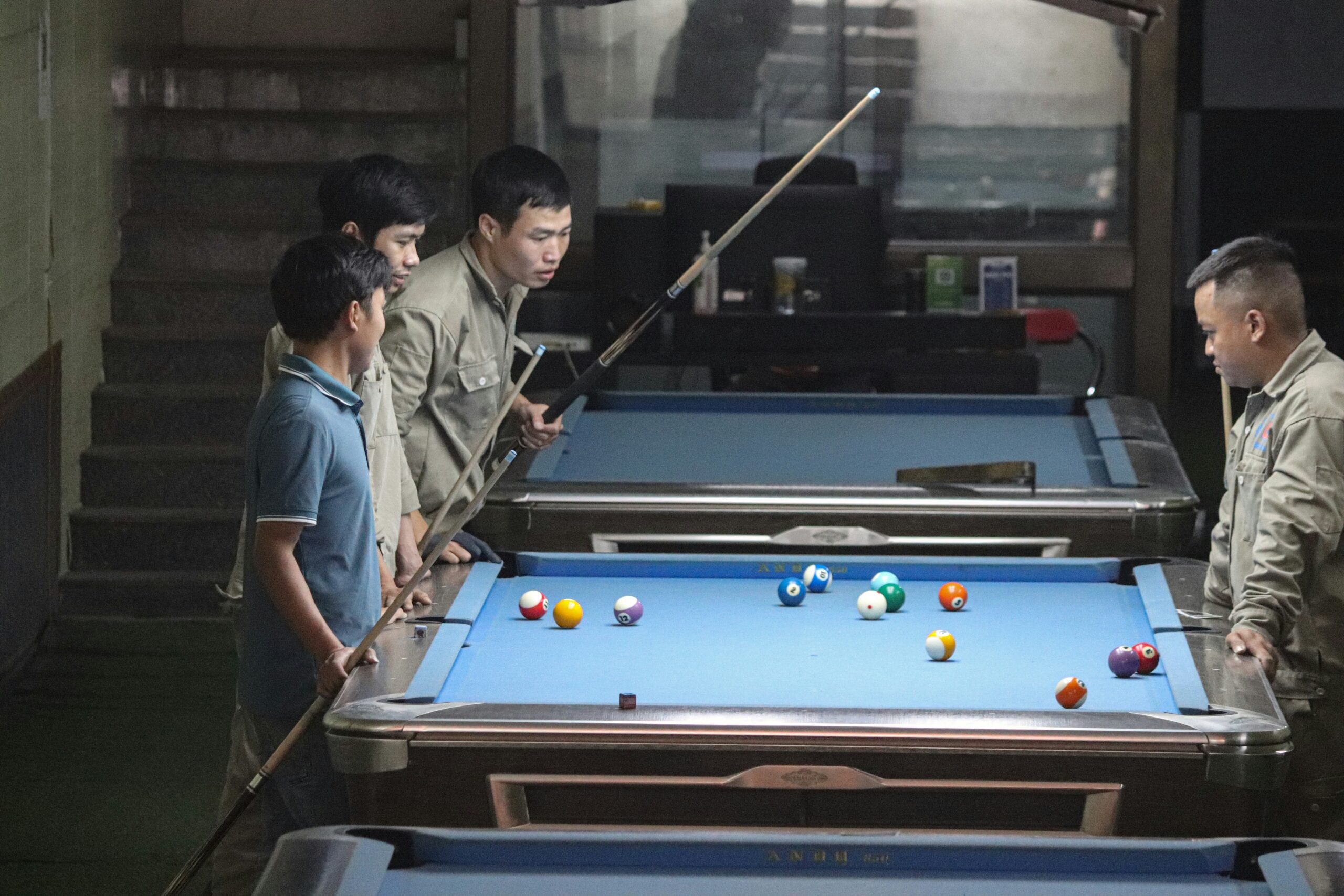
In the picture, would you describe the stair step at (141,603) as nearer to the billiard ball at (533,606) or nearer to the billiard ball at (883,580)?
the billiard ball at (533,606)

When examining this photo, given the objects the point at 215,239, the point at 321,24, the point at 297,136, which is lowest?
the point at 215,239

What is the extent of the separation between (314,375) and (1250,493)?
5.00 feet

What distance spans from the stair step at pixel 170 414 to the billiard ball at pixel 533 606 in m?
3.79

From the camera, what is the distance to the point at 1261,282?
293 cm

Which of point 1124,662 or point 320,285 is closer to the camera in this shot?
point 1124,662

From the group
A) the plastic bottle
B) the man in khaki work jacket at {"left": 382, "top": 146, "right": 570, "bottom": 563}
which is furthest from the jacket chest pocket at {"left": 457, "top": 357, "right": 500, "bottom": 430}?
the plastic bottle

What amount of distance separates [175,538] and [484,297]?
2.94 metres

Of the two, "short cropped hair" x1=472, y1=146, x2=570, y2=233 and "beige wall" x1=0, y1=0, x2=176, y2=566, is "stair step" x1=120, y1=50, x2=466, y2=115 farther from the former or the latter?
"short cropped hair" x1=472, y1=146, x2=570, y2=233

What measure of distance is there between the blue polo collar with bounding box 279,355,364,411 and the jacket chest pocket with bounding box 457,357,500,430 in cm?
88

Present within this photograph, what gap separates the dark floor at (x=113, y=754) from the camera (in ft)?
12.0

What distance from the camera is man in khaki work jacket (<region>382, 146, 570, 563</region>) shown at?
3.33 metres

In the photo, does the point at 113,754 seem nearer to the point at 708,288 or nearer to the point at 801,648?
the point at 801,648

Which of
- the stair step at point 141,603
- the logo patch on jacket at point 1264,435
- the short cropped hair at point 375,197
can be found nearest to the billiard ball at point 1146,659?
the logo patch on jacket at point 1264,435

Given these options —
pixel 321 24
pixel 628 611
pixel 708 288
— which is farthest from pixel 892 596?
pixel 321 24
